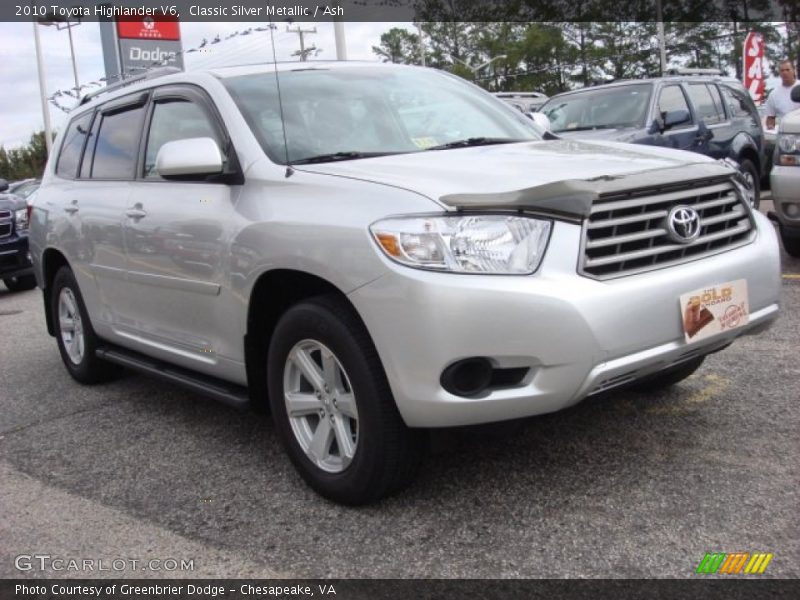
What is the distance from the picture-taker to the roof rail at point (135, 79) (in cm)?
449

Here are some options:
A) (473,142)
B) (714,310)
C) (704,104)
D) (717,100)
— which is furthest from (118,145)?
(717,100)

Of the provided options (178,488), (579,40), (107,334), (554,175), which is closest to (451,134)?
(554,175)

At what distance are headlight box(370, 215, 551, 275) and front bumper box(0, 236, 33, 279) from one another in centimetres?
868

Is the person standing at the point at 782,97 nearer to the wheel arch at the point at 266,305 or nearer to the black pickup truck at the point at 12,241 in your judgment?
the wheel arch at the point at 266,305

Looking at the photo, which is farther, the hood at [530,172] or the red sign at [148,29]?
the red sign at [148,29]

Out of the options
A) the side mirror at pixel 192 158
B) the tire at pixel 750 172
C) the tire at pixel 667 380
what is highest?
the side mirror at pixel 192 158

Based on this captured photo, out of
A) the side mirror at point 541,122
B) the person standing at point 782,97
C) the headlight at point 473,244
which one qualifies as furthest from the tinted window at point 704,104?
the headlight at point 473,244

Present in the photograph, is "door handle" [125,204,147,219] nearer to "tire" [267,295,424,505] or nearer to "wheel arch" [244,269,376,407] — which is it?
"wheel arch" [244,269,376,407]

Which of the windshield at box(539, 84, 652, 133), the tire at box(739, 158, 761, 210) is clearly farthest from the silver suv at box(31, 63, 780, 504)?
the tire at box(739, 158, 761, 210)

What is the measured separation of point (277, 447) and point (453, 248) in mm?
1627

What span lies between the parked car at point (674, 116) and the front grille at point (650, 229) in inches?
190

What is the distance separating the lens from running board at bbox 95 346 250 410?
347cm

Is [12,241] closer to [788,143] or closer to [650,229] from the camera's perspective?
[788,143]

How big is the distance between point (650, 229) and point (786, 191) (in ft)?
13.0
